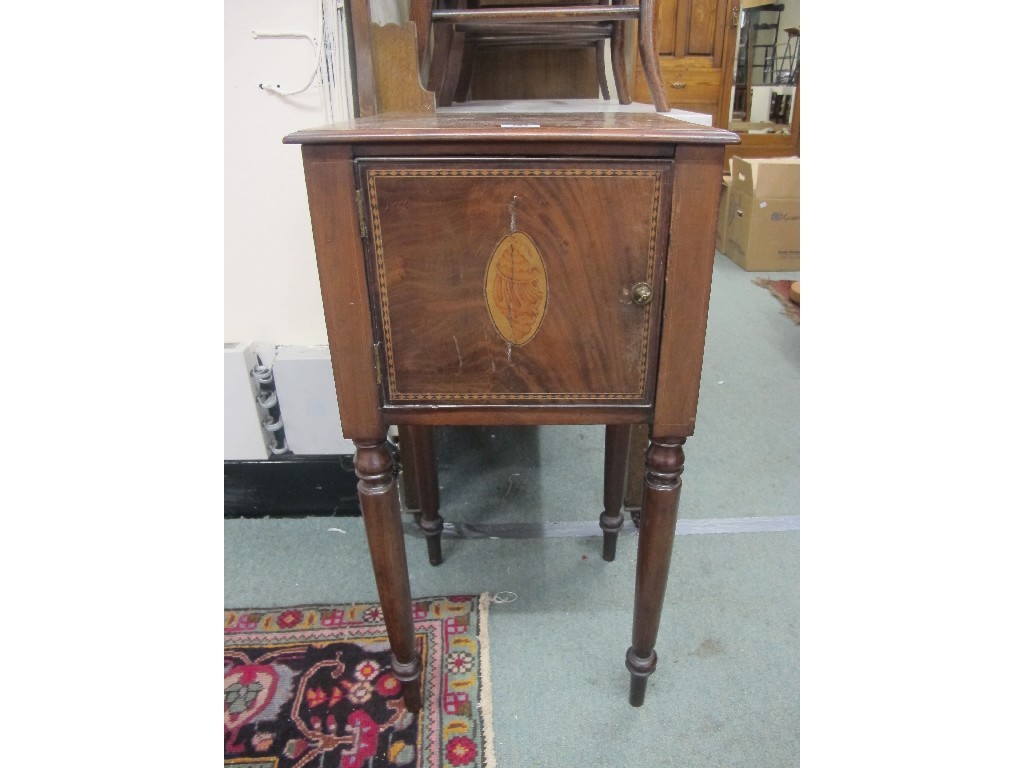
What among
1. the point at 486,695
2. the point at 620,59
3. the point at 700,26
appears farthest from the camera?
the point at 700,26

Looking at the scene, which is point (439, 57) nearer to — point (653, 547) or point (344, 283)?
point (344, 283)

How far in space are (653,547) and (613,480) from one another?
0.38 m

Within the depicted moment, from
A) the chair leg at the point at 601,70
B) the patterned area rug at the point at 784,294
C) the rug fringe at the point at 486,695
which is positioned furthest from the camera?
the patterned area rug at the point at 784,294

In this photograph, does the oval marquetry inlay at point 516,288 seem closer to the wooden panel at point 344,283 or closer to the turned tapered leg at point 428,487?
the wooden panel at point 344,283

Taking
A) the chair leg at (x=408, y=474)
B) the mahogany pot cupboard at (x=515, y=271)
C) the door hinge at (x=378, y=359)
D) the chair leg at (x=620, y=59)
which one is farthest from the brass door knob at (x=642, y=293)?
the chair leg at (x=620, y=59)

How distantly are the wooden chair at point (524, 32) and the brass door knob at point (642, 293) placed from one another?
54cm

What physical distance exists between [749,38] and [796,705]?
342 centimetres

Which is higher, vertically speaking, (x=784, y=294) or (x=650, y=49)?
(x=650, y=49)

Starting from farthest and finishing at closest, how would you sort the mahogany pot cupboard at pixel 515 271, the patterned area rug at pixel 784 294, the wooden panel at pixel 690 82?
the wooden panel at pixel 690 82
the patterned area rug at pixel 784 294
the mahogany pot cupboard at pixel 515 271

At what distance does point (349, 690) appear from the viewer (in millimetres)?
963

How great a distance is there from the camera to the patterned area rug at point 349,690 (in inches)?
34.6

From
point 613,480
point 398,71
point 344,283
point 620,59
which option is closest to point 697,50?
point 620,59

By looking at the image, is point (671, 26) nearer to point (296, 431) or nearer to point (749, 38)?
point (749, 38)

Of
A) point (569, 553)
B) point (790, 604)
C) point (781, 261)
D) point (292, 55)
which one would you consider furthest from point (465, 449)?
point (781, 261)
